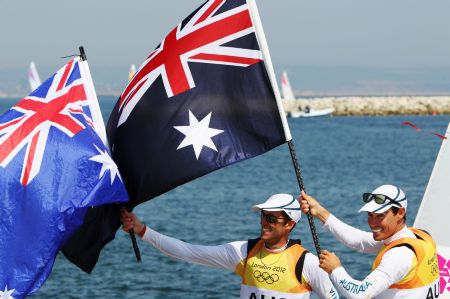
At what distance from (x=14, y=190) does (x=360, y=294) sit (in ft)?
10.3

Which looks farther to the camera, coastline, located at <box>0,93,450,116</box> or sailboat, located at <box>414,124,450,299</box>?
coastline, located at <box>0,93,450,116</box>

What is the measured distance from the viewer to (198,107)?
9062mm

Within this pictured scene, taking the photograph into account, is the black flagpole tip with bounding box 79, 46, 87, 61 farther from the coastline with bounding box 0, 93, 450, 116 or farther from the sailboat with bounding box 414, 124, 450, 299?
the coastline with bounding box 0, 93, 450, 116

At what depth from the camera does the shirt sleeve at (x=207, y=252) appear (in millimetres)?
8328

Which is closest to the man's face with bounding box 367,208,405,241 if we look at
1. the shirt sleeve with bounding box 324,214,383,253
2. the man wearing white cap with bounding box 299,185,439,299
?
the man wearing white cap with bounding box 299,185,439,299

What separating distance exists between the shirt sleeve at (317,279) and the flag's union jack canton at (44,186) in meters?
1.70

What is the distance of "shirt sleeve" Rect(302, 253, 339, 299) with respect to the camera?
7.83 metres

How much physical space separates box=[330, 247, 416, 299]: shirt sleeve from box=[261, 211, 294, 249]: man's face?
65cm

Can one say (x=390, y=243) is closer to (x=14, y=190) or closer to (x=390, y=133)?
(x=14, y=190)

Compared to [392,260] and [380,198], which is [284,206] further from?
[392,260]

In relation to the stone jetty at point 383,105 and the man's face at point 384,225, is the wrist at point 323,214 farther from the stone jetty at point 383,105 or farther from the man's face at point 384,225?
the stone jetty at point 383,105

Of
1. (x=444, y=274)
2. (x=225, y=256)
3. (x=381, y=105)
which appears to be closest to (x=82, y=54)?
(x=225, y=256)

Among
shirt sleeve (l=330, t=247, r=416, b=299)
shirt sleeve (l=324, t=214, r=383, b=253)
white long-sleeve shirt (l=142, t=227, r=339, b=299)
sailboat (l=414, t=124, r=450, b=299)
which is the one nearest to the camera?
shirt sleeve (l=330, t=247, r=416, b=299)

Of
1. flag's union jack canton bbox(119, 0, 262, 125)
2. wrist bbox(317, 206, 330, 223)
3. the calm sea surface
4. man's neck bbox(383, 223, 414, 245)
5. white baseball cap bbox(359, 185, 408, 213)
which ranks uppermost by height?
flag's union jack canton bbox(119, 0, 262, 125)
